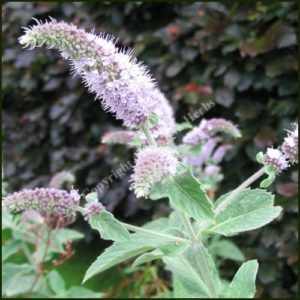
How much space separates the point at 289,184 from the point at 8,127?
1.76m

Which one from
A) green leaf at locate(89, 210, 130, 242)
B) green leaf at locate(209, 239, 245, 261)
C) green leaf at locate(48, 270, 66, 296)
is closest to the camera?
green leaf at locate(89, 210, 130, 242)

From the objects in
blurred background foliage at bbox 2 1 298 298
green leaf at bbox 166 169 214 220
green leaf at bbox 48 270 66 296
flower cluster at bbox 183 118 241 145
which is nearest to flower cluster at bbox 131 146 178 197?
green leaf at bbox 166 169 214 220

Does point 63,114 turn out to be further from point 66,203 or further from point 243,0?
point 66,203

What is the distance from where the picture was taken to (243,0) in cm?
220

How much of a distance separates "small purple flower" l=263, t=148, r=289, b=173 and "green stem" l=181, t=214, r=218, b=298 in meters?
0.17

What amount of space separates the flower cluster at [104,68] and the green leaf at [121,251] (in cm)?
21

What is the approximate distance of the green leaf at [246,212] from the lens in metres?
0.89

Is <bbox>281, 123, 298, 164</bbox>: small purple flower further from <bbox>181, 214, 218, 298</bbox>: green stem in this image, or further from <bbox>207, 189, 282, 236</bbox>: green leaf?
<bbox>181, 214, 218, 298</bbox>: green stem

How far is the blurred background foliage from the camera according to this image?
2070 mm

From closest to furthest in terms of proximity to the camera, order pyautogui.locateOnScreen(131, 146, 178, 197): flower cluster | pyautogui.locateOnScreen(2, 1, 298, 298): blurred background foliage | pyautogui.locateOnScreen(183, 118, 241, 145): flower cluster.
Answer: pyautogui.locateOnScreen(131, 146, 178, 197): flower cluster → pyautogui.locateOnScreen(183, 118, 241, 145): flower cluster → pyautogui.locateOnScreen(2, 1, 298, 298): blurred background foliage

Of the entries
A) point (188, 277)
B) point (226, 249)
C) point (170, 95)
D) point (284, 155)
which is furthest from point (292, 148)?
point (170, 95)

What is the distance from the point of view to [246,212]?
934 mm

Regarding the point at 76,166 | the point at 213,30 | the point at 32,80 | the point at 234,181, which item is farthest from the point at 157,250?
the point at 32,80

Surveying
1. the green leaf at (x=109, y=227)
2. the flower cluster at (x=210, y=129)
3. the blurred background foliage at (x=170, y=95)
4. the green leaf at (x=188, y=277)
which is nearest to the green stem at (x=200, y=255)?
the green leaf at (x=188, y=277)
